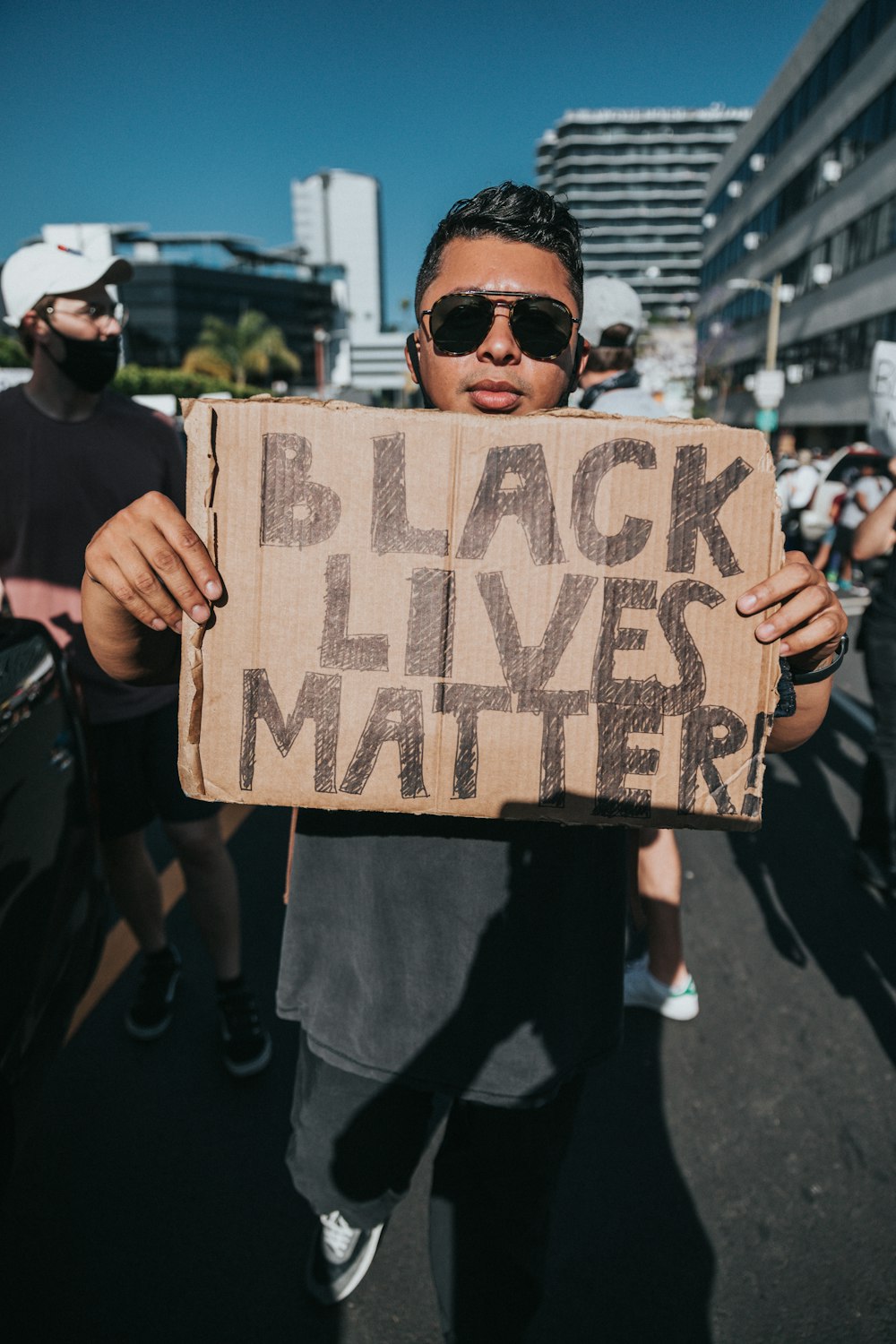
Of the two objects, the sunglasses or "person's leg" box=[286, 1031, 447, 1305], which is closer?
the sunglasses

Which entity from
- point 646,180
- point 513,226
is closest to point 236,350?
point 513,226

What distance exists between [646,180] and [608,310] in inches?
5322

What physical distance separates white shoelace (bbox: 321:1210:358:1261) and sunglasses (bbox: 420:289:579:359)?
1761 mm

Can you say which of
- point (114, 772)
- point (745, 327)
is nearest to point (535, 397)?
point (114, 772)

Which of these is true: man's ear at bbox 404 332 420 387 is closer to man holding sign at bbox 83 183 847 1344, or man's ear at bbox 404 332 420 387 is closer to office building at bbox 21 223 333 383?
man holding sign at bbox 83 183 847 1344

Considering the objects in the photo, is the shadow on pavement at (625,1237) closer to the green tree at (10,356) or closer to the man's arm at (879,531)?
the man's arm at (879,531)

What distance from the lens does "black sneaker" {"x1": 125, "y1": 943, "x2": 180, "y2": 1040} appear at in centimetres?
258

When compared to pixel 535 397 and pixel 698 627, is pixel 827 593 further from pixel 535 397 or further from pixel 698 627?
pixel 535 397

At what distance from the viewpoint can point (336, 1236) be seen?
1.78 m

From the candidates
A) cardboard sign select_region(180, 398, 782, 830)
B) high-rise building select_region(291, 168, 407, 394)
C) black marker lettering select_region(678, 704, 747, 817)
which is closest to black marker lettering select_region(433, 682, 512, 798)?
cardboard sign select_region(180, 398, 782, 830)

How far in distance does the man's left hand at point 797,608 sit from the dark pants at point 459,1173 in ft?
2.85

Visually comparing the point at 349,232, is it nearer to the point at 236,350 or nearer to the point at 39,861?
the point at 236,350

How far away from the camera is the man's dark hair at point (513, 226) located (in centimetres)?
132

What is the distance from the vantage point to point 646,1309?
179 cm
